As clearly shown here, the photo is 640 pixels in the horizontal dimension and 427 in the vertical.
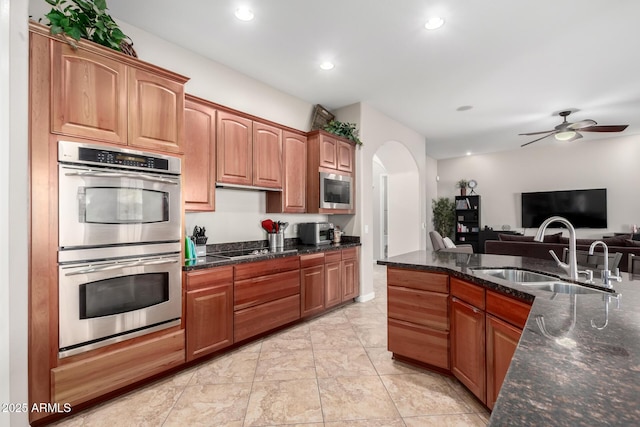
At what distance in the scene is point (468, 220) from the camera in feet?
27.1

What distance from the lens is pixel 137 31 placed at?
2676 millimetres

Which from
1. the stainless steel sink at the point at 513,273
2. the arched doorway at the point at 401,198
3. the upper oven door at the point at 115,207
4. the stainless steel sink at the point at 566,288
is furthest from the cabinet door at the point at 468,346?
the arched doorway at the point at 401,198

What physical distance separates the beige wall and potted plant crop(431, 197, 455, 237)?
55 centimetres

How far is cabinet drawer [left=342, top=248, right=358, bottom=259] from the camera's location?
13.3ft

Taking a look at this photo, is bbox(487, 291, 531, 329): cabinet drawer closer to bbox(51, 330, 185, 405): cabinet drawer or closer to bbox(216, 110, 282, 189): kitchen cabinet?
bbox(51, 330, 185, 405): cabinet drawer

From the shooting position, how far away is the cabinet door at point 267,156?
3.31 m

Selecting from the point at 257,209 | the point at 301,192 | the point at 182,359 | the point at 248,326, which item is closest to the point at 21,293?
the point at 182,359

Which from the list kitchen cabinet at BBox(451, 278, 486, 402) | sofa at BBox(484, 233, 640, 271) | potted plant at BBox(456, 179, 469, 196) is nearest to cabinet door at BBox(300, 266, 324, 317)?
kitchen cabinet at BBox(451, 278, 486, 402)

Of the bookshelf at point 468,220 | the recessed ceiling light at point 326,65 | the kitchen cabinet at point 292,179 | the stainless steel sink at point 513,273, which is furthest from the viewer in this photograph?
the bookshelf at point 468,220

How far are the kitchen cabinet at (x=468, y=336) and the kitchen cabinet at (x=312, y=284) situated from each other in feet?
5.54

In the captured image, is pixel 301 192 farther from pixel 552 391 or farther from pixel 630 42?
pixel 630 42

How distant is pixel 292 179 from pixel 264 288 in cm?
140

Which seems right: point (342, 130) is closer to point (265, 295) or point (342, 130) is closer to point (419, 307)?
point (265, 295)

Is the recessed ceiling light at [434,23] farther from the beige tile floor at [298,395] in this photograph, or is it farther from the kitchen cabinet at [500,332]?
Answer: the beige tile floor at [298,395]
